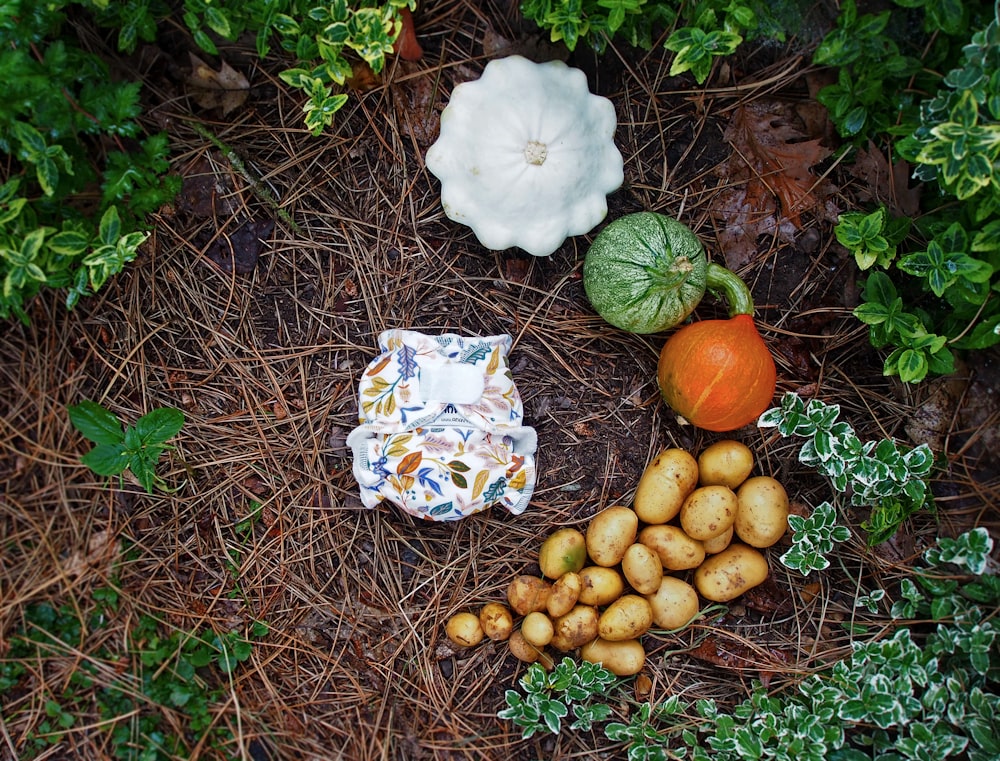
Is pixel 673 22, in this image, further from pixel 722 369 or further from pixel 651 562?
pixel 651 562

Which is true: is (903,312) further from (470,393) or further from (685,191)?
(470,393)

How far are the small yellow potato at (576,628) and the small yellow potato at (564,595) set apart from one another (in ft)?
0.09

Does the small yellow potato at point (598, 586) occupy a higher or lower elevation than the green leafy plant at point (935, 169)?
lower

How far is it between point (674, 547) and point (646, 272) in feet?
3.29

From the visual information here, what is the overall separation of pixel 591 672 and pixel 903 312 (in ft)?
5.57

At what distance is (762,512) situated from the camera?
2469mm

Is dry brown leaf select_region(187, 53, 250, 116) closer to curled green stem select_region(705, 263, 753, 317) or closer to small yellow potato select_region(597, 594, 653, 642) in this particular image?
curled green stem select_region(705, 263, 753, 317)

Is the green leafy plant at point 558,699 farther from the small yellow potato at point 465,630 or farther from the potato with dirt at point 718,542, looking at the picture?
the potato with dirt at point 718,542

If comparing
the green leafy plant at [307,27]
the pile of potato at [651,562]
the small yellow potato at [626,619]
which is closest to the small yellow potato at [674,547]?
the pile of potato at [651,562]

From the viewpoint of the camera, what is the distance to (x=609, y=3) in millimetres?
2082

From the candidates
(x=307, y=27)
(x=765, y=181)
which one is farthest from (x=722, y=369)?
(x=307, y=27)

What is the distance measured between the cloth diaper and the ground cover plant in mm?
178

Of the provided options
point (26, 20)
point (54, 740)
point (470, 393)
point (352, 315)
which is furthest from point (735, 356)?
point (54, 740)

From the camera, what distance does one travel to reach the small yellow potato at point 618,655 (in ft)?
8.18
